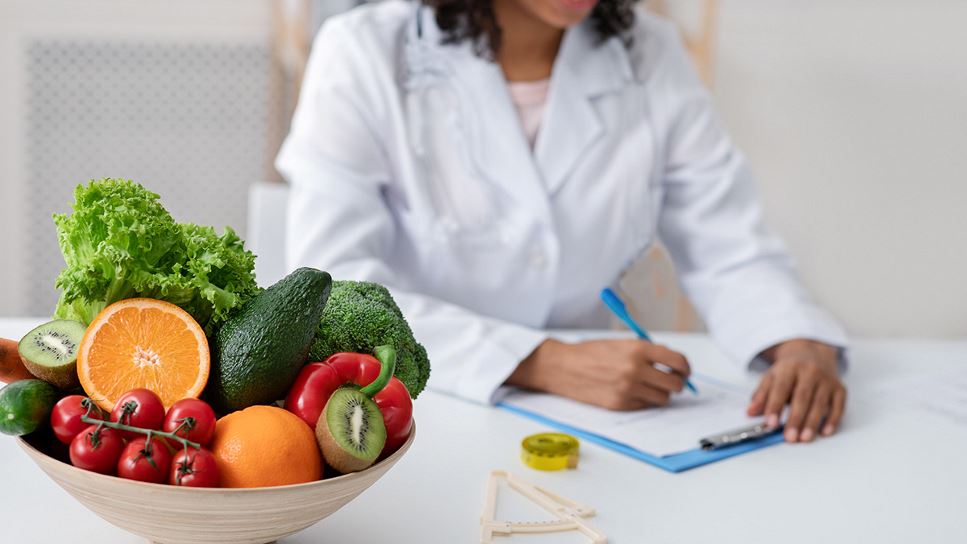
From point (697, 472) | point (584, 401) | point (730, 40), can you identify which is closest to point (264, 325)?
point (697, 472)

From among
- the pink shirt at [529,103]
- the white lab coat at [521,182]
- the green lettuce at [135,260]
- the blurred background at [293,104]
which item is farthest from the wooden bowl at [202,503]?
the blurred background at [293,104]

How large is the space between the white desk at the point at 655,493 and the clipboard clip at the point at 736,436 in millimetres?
26

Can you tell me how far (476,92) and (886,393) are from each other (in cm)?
81

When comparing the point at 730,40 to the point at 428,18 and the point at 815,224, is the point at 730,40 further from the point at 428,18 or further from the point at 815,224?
the point at 428,18

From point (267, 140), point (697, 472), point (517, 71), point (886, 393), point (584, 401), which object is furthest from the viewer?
point (267, 140)

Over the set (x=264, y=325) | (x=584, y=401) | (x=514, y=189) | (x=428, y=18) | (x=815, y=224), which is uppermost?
(x=428, y=18)

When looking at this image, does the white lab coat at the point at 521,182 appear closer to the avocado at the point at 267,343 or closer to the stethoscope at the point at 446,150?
the stethoscope at the point at 446,150

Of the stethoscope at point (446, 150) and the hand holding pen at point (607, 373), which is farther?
the stethoscope at point (446, 150)

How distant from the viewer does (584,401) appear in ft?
3.82

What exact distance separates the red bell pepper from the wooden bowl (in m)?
0.03

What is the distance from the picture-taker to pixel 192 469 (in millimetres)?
553

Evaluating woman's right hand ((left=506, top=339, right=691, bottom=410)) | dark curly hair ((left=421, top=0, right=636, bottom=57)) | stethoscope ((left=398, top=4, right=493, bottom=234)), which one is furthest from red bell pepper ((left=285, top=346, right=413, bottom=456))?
dark curly hair ((left=421, top=0, right=636, bottom=57))

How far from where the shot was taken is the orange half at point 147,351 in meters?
0.60

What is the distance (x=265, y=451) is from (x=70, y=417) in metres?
0.13
